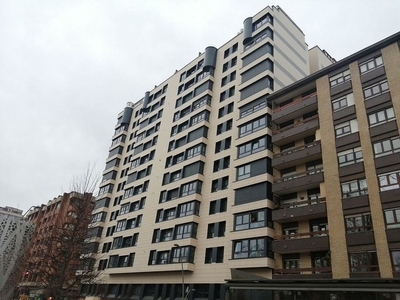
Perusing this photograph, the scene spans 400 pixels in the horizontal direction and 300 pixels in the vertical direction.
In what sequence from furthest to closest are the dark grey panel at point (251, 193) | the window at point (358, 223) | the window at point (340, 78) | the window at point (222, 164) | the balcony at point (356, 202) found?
the window at point (222, 164) < the dark grey panel at point (251, 193) < the window at point (340, 78) < the balcony at point (356, 202) < the window at point (358, 223)

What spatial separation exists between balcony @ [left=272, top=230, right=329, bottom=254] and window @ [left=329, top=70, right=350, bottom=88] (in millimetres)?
14687

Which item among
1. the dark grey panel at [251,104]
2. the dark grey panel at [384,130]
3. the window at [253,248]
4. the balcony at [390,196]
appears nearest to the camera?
the balcony at [390,196]

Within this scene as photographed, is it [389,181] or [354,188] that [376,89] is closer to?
[389,181]

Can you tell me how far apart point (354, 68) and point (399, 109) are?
6834mm

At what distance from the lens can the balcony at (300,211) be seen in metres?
28.4

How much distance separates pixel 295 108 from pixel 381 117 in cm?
926

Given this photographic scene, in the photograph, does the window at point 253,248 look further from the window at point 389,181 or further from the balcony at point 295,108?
the balcony at point 295,108

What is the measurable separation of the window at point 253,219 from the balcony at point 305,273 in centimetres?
456

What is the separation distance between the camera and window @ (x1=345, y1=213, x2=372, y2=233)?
24.9m

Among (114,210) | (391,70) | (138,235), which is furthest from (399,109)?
(114,210)

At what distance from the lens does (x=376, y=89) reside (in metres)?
28.8

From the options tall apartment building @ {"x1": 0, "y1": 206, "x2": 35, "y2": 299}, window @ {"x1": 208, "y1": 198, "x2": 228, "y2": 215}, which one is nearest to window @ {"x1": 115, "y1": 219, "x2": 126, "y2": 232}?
window @ {"x1": 208, "y1": 198, "x2": 228, "y2": 215}

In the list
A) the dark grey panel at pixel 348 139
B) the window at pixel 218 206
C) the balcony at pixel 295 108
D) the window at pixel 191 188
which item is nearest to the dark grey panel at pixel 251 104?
the balcony at pixel 295 108

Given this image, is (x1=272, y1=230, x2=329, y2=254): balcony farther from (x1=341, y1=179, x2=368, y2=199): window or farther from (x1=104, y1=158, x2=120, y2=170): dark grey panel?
(x1=104, y1=158, x2=120, y2=170): dark grey panel
